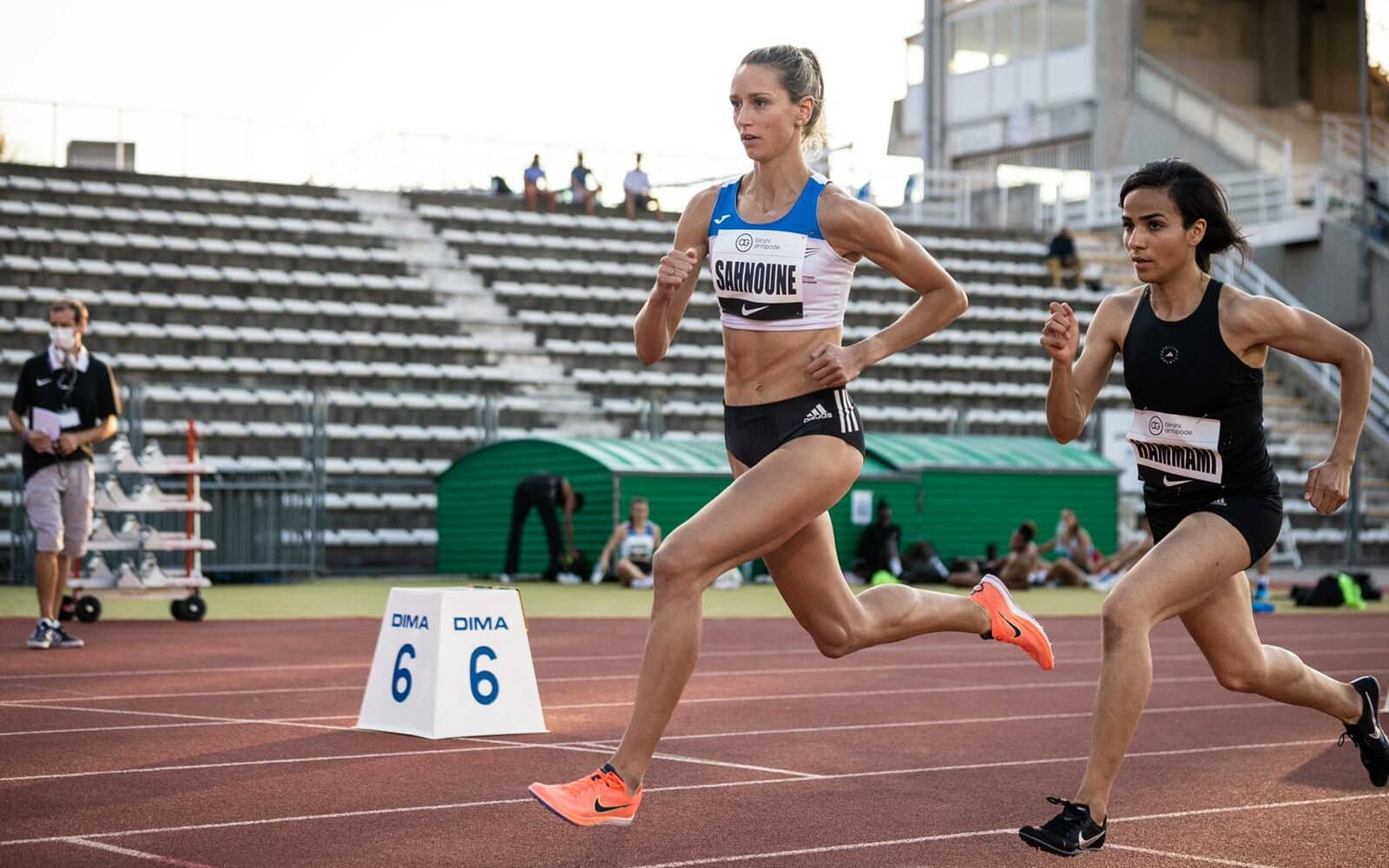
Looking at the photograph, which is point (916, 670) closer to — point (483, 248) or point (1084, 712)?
point (1084, 712)

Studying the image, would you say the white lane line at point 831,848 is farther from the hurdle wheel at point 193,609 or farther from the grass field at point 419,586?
the hurdle wheel at point 193,609

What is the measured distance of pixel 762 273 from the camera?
17.8 feet

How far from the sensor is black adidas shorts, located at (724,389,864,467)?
537cm

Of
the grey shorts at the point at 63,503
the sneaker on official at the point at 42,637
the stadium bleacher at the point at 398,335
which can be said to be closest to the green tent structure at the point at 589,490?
the stadium bleacher at the point at 398,335

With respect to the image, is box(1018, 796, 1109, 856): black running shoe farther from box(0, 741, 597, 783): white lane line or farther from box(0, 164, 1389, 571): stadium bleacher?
box(0, 164, 1389, 571): stadium bleacher

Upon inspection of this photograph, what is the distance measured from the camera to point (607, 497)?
21344mm

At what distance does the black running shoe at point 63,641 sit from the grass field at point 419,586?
10.2 ft

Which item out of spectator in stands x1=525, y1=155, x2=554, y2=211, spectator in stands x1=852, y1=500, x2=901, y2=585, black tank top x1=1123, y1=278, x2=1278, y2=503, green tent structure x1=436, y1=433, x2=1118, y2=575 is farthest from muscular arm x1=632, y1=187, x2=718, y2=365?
spectator in stands x1=525, y1=155, x2=554, y2=211

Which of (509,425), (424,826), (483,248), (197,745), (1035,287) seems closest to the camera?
(424,826)

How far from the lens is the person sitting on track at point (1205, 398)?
5.38 m

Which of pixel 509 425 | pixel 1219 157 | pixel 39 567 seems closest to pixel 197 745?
pixel 39 567

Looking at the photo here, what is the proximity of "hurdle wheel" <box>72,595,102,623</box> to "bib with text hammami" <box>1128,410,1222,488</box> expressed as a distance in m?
10.6

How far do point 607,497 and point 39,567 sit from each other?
10472 millimetres

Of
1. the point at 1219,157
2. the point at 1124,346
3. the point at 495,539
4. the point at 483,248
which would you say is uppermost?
the point at 1219,157
